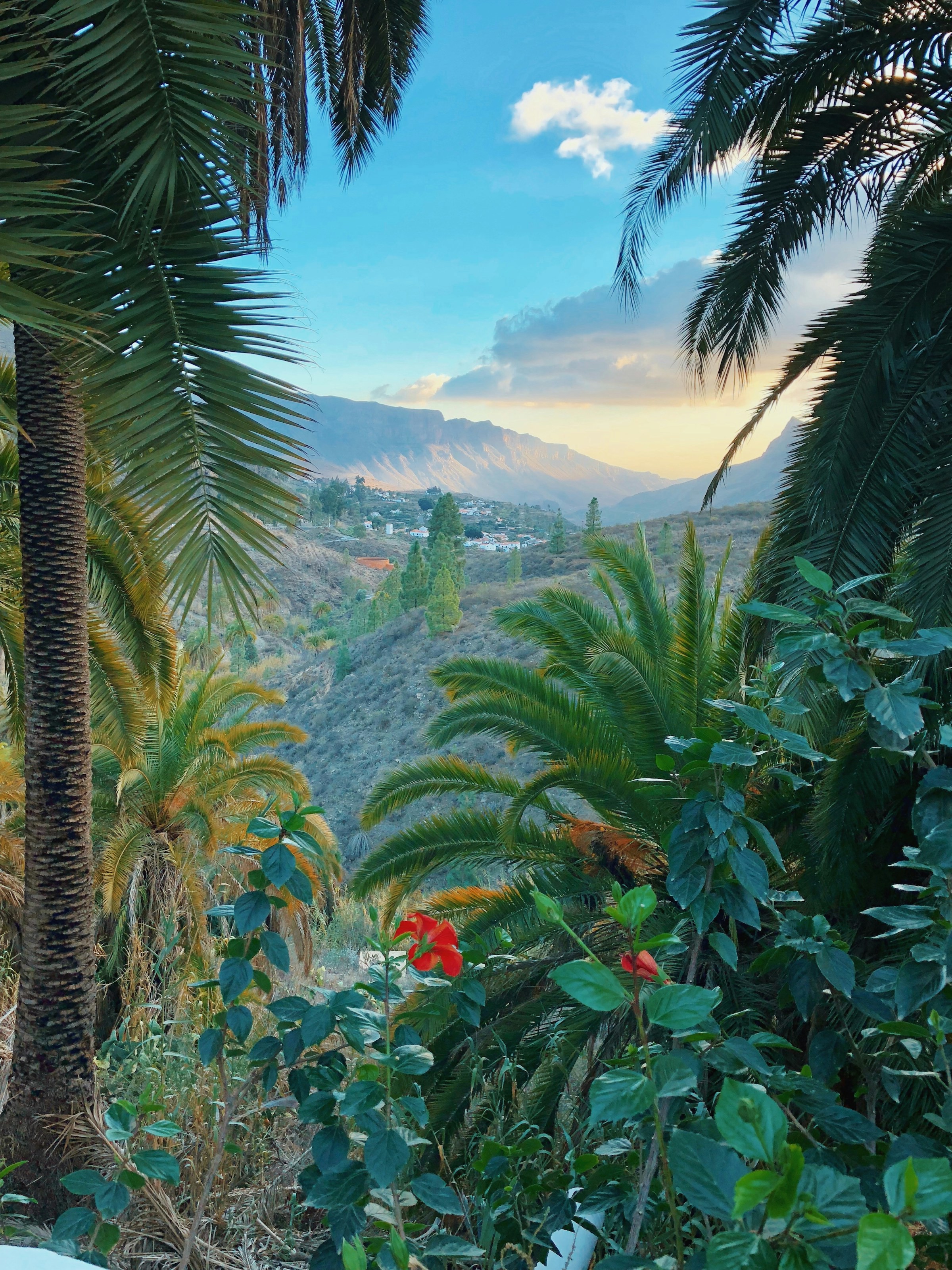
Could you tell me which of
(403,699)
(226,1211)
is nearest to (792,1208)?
(226,1211)

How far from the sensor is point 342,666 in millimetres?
38781

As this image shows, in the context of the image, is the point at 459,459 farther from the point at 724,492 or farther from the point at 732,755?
the point at 732,755

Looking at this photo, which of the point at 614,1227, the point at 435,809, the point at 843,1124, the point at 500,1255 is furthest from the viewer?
the point at 435,809

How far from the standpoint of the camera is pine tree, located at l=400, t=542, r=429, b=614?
4100 centimetres

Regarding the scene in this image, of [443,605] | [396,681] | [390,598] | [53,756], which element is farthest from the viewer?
[390,598]

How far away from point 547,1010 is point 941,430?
12.3 ft

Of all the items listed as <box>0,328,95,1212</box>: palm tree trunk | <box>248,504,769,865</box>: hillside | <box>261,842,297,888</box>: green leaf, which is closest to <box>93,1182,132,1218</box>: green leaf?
<box>261,842,297,888</box>: green leaf

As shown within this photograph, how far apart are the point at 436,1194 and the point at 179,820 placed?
8.63 meters

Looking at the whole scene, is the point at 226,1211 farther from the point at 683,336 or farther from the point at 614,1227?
the point at 683,336

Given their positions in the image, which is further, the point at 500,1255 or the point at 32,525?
the point at 32,525

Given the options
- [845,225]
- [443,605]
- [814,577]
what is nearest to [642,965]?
[814,577]

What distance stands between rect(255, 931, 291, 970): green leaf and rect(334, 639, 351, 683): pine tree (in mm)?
37498

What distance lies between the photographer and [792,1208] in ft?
1.94

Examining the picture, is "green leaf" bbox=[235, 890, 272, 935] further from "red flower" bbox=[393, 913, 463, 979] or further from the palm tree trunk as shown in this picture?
the palm tree trunk
